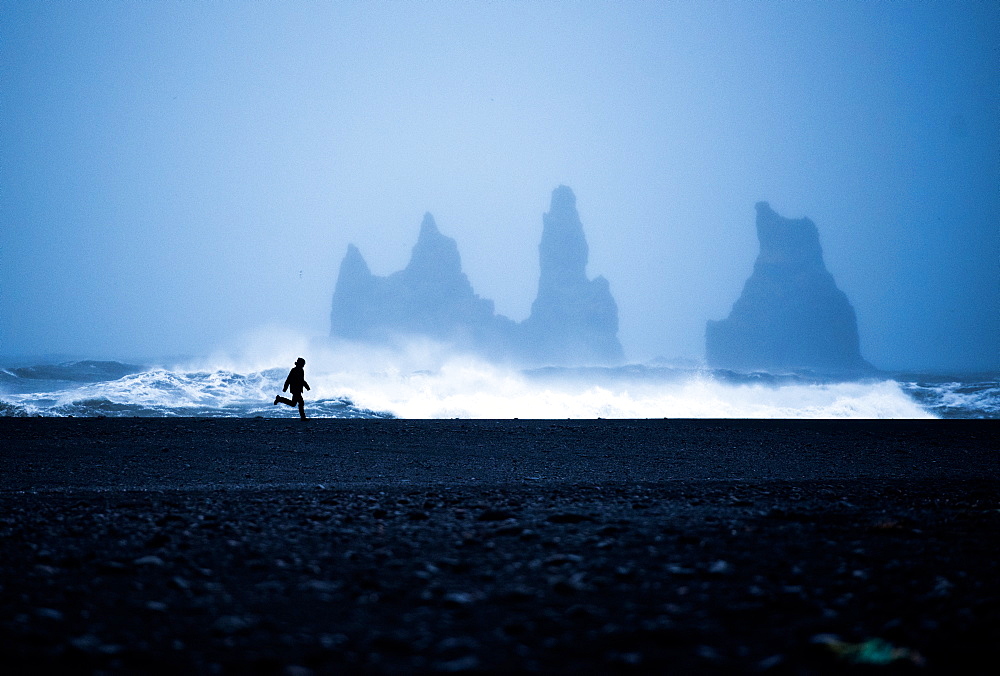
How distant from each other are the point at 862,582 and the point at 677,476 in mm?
5418

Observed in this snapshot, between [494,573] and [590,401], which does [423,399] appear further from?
[494,573]

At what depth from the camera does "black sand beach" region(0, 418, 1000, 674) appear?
2.78m

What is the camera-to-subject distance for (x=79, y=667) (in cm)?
263

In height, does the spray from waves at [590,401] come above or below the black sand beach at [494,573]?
above

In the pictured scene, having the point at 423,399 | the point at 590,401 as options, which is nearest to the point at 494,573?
the point at 590,401

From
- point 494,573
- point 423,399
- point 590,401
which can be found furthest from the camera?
point 423,399

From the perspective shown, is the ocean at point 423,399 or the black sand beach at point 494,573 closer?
the black sand beach at point 494,573

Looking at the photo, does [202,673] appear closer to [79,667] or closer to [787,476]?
[79,667]

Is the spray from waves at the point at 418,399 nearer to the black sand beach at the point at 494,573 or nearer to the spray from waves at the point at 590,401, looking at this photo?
the spray from waves at the point at 590,401

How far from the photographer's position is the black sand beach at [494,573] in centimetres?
278

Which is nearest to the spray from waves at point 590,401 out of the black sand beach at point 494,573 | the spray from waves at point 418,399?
the spray from waves at point 418,399

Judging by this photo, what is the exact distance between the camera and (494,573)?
396cm

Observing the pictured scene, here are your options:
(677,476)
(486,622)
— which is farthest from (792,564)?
(677,476)

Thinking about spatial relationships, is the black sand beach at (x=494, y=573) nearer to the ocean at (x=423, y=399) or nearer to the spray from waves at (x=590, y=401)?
the ocean at (x=423, y=399)
